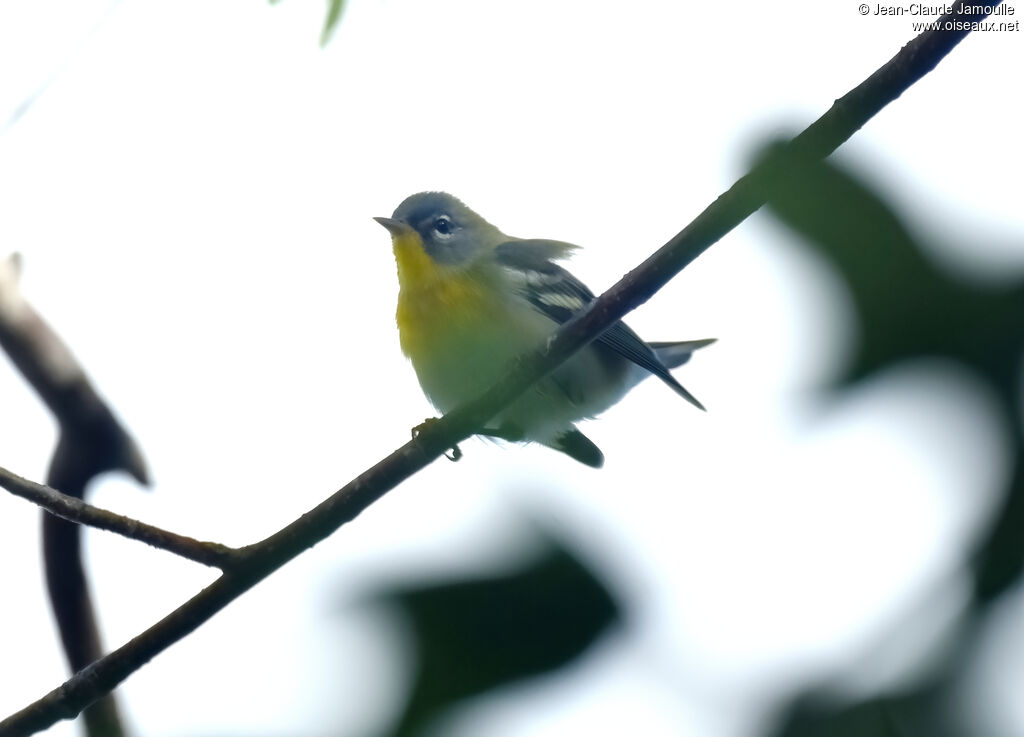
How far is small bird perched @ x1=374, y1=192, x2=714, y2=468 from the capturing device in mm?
4535

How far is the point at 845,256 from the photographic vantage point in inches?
30.7

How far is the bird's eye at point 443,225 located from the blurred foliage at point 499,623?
465 cm

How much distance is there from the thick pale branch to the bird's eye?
3314mm

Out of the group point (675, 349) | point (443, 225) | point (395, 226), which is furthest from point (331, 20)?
point (675, 349)

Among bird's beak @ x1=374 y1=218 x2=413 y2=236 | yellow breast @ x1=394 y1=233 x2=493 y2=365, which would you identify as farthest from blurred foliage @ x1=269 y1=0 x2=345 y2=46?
bird's beak @ x1=374 y1=218 x2=413 y2=236

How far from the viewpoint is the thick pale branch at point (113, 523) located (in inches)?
87.7

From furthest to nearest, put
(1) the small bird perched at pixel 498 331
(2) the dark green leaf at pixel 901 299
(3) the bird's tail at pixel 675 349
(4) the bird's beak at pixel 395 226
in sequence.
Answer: (3) the bird's tail at pixel 675 349 < (4) the bird's beak at pixel 395 226 < (1) the small bird perched at pixel 498 331 < (2) the dark green leaf at pixel 901 299

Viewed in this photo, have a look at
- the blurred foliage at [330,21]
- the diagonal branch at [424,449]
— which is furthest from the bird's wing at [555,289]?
the blurred foliage at [330,21]

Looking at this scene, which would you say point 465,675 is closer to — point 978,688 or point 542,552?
point 542,552

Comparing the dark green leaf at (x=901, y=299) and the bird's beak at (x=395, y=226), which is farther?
the bird's beak at (x=395, y=226)

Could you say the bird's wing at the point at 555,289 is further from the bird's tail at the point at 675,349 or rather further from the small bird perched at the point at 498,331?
the bird's tail at the point at 675,349

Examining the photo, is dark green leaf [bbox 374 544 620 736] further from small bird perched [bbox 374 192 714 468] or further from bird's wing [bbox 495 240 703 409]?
bird's wing [bbox 495 240 703 409]

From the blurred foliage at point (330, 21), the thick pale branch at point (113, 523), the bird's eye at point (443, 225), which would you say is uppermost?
the bird's eye at point (443, 225)

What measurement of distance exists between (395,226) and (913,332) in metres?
4.67
